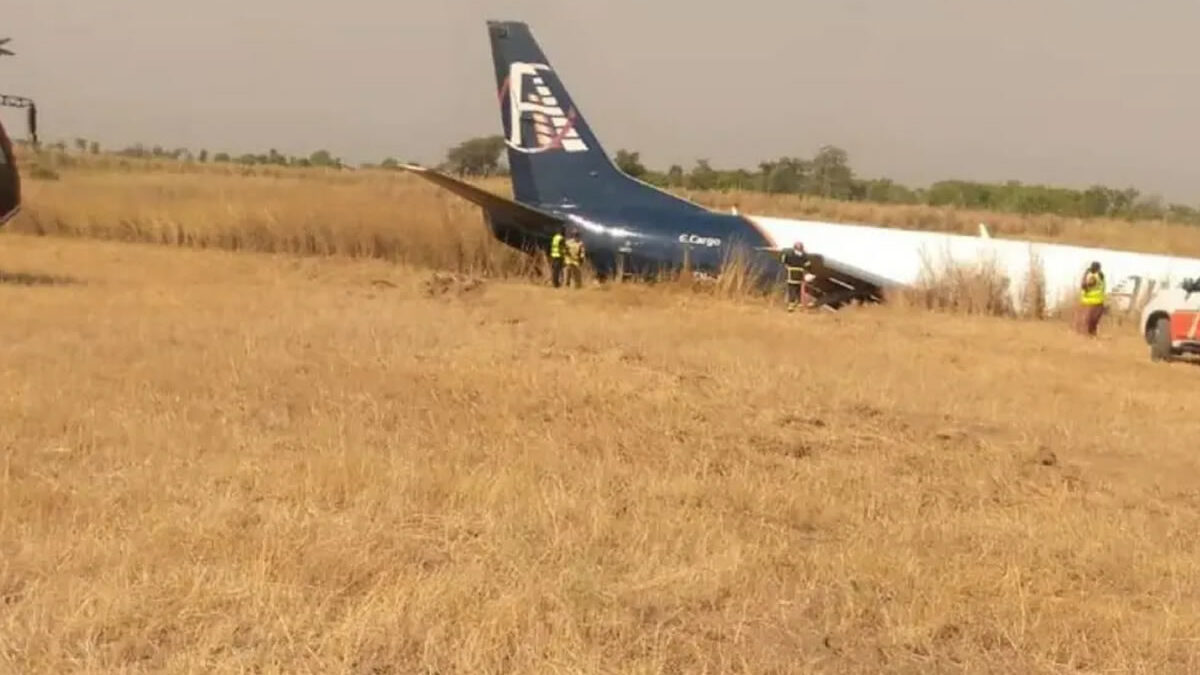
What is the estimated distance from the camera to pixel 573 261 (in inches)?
1098

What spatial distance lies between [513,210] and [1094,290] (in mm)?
11760

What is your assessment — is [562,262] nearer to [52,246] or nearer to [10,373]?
[52,246]

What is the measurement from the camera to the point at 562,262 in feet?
91.6

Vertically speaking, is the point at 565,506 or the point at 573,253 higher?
the point at 565,506

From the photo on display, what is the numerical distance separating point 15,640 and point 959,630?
3.75m

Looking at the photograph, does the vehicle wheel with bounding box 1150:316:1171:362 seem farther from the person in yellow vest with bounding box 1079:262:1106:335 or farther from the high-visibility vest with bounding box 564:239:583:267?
the high-visibility vest with bounding box 564:239:583:267

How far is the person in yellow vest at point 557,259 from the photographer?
27922 millimetres

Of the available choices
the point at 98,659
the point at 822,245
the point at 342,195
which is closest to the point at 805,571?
the point at 98,659

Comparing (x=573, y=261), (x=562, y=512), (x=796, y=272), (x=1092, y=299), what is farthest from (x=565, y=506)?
(x=573, y=261)

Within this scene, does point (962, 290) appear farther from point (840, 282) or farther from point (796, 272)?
point (796, 272)

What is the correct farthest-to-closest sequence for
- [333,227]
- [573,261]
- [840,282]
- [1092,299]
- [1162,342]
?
[333,227] < [573,261] < [840,282] < [1092,299] < [1162,342]

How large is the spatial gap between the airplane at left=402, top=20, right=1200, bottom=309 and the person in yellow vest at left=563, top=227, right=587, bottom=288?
0.40 metres

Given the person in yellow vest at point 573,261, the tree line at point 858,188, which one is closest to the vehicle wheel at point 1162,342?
the person in yellow vest at point 573,261

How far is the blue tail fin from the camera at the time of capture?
28938mm
